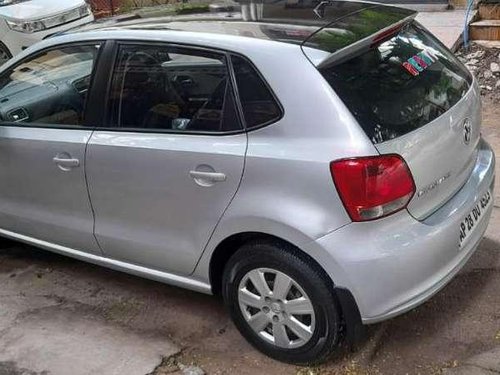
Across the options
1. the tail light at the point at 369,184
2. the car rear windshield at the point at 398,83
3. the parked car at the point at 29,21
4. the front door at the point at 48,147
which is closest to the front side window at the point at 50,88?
the front door at the point at 48,147

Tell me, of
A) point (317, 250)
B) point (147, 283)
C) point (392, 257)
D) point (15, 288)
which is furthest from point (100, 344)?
point (392, 257)

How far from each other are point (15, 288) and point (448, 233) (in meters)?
2.63

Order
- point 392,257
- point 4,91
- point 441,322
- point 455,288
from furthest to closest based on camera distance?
point 4,91, point 455,288, point 441,322, point 392,257

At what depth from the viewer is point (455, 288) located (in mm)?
3479

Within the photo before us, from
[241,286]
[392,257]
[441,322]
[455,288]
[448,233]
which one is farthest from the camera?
[455,288]

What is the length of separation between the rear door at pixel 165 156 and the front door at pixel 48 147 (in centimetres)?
15

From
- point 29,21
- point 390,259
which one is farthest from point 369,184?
point 29,21

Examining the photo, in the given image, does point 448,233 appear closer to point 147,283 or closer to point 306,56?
point 306,56

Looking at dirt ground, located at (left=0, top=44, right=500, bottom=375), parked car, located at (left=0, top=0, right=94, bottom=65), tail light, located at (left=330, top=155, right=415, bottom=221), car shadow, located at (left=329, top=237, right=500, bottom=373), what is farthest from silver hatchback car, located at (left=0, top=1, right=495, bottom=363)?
parked car, located at (left=0, top=0, right=94, bottom=65)

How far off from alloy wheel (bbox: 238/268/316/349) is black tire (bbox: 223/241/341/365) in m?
0.02

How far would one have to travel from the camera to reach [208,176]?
2.88 m

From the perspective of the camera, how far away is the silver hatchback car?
2609mm

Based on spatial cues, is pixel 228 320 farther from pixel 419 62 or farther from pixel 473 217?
pixel 419 62

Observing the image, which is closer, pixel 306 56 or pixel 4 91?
pixel 306 56
